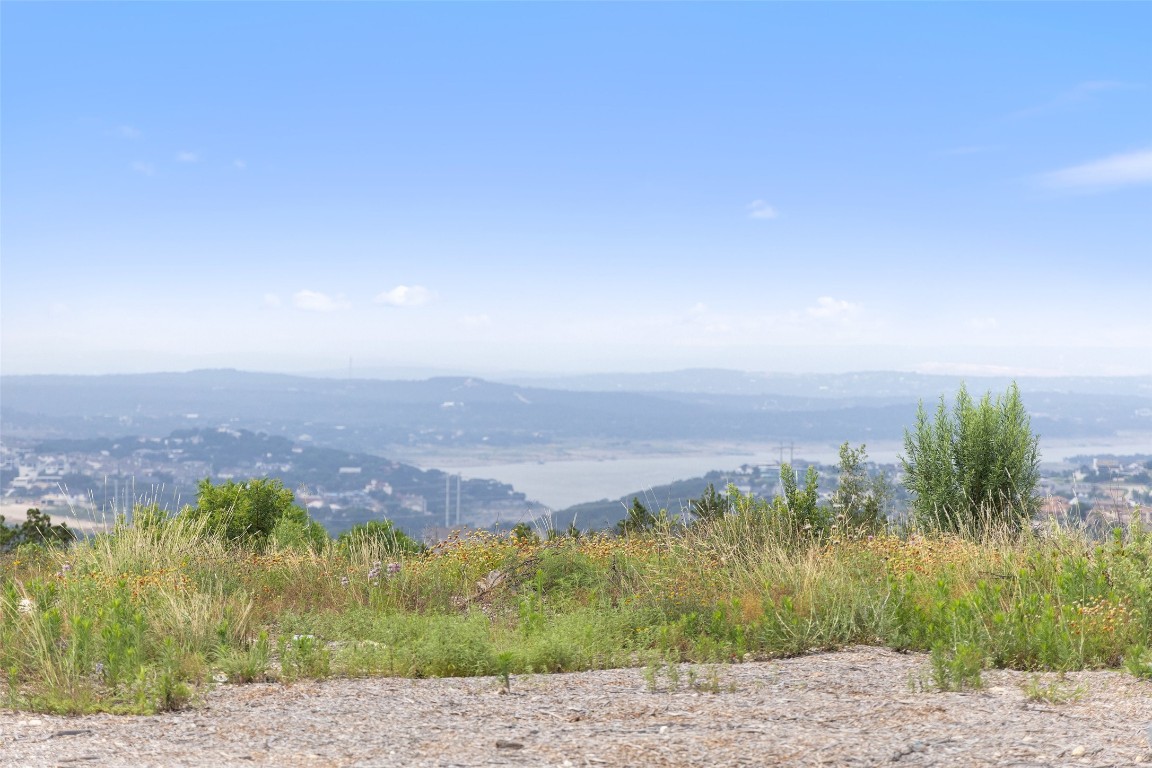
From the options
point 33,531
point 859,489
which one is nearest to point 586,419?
point 859,489

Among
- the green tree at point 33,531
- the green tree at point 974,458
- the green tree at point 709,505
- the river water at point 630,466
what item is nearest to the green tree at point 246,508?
the green tree at point 33,531

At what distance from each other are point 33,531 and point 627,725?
11.5 m

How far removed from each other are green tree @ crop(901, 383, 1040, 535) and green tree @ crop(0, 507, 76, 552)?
449 inches

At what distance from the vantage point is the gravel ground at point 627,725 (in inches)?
149

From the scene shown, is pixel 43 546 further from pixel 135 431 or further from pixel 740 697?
pixel 135 431

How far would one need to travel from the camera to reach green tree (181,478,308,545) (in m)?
11.5

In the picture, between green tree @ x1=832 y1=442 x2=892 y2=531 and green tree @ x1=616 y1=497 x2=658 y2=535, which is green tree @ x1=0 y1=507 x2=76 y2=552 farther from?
green tree @ x1=832 y1=442 x2=892 y2=531

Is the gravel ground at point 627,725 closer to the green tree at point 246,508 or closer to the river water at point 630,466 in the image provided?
the green tree at point 246,508

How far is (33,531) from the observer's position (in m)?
12.8

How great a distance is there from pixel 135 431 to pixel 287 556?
17277 cm

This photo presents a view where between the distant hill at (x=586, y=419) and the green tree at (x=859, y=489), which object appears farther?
the distant hill at (x=586, y=419)

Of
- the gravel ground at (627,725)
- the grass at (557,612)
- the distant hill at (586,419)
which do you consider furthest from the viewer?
the distant hill at (586,419)

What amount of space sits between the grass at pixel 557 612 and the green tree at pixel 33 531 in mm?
4249

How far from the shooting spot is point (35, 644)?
5477mm
